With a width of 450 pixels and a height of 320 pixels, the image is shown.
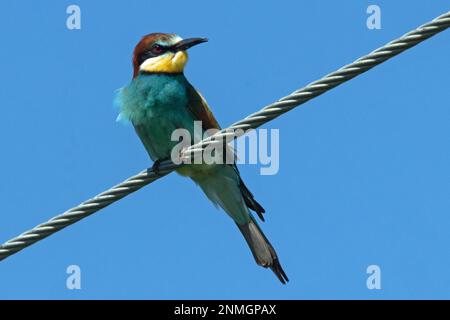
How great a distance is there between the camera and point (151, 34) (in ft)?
18.8

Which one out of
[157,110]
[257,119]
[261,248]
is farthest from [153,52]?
[257,119]

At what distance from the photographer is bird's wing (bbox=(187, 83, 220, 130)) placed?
5.45 m

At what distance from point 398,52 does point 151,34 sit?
256cm

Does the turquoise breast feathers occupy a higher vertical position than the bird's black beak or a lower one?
lower

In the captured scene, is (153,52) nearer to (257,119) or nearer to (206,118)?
(206,118)

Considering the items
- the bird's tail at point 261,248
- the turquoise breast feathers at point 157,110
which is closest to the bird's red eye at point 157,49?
the turquoise breast feathers at point 157,110

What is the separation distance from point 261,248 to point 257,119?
195 cm

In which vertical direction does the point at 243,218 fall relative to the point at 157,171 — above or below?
below

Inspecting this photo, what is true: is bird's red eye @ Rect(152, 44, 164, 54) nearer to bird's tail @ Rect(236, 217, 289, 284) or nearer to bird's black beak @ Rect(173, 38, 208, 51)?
bird's black beak @ Rect(173, 38, 208, 51)

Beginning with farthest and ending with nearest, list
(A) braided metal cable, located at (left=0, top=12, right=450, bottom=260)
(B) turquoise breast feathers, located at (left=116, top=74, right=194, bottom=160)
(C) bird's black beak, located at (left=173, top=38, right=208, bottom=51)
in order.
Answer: (C) bird's black beak, located at (left=173, top=38, right=208, bottom=51)
(B) turquoise breast feathers, located at (left=116, top=74, right=194, bottom=160)
(A) braided metal cable, located at (left=0, top=12, right=450, bottom=260)

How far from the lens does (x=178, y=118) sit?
5355mm

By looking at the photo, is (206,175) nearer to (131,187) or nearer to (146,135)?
(146,135)

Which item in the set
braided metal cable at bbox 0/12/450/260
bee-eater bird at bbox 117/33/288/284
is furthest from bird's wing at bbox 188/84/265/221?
braided metal cable at bbox 0/12/450/260

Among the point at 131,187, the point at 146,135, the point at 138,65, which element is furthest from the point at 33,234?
the point at 138,65
